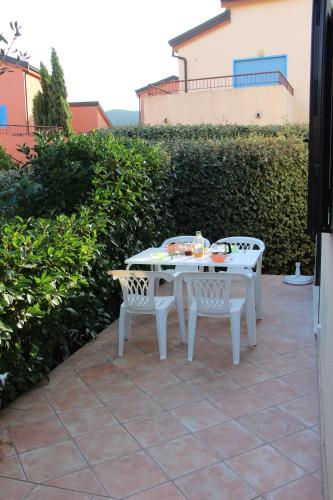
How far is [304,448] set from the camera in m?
2.79

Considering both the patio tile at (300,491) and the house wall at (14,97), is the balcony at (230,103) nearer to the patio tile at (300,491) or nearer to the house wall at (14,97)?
the house wall at (14,97)

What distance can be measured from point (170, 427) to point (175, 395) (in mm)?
455

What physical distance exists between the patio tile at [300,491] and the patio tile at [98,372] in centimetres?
181

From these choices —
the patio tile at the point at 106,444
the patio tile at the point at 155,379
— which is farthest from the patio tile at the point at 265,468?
the patio tile at the point at 155,379

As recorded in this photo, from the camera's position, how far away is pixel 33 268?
3.41 m

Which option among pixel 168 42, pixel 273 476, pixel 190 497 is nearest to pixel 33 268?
pixel 190 497

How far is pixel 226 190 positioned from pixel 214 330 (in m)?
3.14

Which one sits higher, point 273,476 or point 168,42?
point 168,42

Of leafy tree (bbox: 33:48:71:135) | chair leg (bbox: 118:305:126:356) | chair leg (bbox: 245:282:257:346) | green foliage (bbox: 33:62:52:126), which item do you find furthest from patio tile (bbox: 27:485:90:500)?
green foliage (bbox: 33:62:52:126)

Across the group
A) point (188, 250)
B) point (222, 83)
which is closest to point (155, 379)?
point (188, 250)

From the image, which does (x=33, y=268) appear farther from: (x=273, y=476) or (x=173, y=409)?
(x=273, y=476)

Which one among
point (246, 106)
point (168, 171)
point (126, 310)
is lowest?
point (126, 310)

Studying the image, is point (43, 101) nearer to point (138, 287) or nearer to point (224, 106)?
point (224, 106)

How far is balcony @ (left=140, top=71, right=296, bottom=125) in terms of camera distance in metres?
12.6
